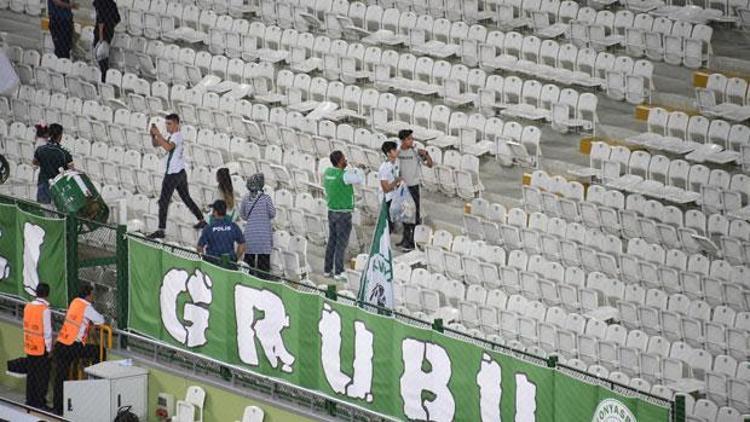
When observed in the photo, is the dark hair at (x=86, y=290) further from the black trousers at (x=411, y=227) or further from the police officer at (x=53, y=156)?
the black trousers at (x=411, y=227)

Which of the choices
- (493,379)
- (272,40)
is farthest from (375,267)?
(272,40)

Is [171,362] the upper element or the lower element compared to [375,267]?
lower

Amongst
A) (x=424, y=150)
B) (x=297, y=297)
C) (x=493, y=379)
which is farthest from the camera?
(x=424, y=150)

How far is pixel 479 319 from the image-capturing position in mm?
24078

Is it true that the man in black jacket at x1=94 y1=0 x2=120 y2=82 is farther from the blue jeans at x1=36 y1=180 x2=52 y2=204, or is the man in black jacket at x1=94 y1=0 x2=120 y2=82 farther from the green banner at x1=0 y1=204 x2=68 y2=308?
the green banner at x1=0 y1=204 x2=68 y2=308

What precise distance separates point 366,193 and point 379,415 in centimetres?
586

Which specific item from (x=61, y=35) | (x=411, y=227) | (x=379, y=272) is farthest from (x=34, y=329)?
(x=61, y=35)

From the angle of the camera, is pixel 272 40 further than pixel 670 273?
Yes

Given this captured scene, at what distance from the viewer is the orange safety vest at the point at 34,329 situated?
2317 centimetres

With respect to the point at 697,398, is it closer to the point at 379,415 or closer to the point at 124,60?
the point at 379,415

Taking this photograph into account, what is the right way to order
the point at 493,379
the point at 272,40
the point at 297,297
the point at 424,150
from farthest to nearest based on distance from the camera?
1. the point at 272,40
2. the point at 424,150
3. the point at 297,297
4. the point at 493,379

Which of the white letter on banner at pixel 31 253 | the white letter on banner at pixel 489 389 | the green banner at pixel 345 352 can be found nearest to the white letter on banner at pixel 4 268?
the white letter on banner at pixel 31 253

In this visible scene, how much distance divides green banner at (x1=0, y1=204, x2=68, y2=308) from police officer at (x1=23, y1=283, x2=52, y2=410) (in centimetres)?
63

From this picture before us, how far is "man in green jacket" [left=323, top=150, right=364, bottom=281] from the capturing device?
25.0 meters
